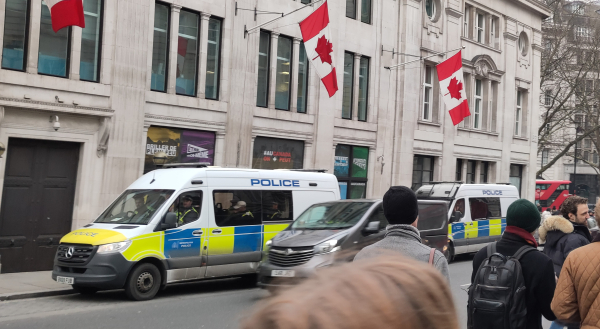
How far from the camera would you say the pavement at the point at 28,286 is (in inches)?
464

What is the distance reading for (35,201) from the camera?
1520 centimetres

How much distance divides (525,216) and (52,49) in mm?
13969

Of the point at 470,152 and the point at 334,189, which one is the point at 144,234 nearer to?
the point at 334,189

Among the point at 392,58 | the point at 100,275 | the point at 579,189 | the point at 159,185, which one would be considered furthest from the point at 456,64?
the point at 579,189

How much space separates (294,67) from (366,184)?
19.6ft

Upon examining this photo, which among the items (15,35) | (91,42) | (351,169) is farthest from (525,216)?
(351,169)

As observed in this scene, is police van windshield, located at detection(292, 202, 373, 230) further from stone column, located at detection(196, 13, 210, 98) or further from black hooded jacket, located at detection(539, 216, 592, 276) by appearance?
stone column, located at detection(196, 13, 210, 98)

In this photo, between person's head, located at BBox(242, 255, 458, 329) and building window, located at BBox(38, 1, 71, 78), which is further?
building window, located at BBox(38, 1, 71, 78)

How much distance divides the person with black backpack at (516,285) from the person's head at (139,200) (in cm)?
905

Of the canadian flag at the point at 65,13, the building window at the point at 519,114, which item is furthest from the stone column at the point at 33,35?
the building window at the point at 519,114

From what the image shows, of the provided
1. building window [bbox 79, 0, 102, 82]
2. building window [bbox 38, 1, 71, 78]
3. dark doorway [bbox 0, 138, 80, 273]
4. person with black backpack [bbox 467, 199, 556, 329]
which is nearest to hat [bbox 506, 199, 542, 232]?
person with black backpack [bbox 467, 199, 556, 329]

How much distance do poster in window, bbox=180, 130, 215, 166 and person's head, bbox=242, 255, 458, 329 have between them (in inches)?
701

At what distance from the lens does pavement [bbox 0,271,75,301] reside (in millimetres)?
11797

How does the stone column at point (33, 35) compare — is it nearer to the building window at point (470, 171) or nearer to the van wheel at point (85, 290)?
the van wheel at point (85, 290)
